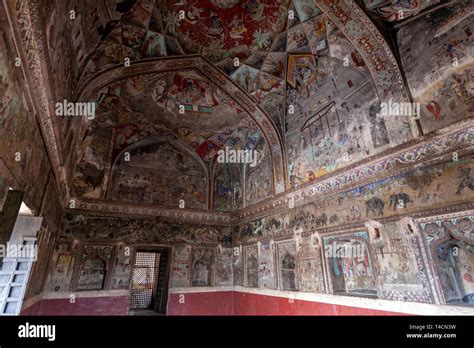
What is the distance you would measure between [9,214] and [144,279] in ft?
33.8

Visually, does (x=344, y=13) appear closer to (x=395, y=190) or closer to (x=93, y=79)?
(x=395, y=190)

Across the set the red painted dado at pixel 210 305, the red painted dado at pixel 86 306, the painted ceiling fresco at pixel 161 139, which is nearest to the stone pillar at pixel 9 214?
the red painted dado at pixel 210 305

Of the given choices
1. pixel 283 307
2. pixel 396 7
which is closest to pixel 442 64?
pixel 396 7

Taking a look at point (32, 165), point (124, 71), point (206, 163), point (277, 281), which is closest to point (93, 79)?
point (124, 71)

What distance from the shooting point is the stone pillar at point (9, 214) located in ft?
9.33

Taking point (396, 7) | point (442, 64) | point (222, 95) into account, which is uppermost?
point (222, 95)

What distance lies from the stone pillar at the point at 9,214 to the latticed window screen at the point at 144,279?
934cm

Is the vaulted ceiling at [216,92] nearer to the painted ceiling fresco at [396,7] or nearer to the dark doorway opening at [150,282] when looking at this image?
the painted ceiling fresco at [396,7]

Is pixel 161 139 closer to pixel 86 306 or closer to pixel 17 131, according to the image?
pixel 86 306

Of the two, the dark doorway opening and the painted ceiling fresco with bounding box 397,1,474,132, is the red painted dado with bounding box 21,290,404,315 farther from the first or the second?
the painted ceiling fresco with bounding box 397,1,474,132

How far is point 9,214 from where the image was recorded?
297 centimetres

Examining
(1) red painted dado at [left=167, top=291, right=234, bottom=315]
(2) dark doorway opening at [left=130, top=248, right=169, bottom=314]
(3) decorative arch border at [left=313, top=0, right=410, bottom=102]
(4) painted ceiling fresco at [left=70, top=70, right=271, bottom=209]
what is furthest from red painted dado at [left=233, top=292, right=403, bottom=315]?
(3) decorative arch border at [left=313, top=0, right=410, bottom=102]

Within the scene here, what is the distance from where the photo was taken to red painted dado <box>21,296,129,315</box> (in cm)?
813

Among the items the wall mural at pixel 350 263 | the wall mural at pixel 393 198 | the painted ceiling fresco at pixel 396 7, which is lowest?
the wall mural at pixel 350 263
